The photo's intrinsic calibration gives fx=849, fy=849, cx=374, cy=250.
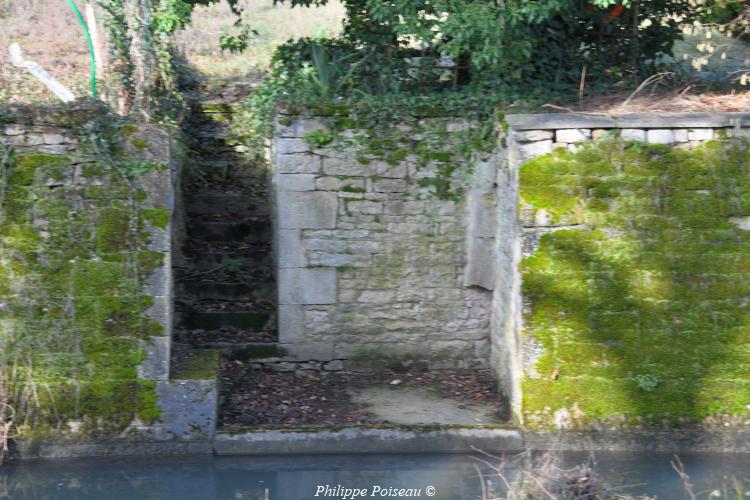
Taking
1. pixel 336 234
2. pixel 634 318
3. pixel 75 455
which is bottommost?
pixel 75 455

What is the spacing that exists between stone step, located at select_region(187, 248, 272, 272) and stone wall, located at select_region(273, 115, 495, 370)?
3.20ft

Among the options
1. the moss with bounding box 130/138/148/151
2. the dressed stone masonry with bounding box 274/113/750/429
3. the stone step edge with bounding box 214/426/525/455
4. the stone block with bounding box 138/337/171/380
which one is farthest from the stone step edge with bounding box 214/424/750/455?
the moss with bounding box 130/138/148/151

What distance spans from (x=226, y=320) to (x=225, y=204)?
1.64 m

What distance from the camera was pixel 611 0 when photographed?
263 inches

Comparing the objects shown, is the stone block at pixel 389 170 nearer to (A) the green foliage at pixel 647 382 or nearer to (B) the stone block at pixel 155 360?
(B) the stone block at pixel 155 360

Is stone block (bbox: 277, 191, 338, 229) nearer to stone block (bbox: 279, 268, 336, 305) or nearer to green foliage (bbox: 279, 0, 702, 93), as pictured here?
stone block (bbox: 279, 268, 336, 305)

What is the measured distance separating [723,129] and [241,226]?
4723 mm

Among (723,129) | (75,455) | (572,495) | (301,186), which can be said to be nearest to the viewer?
(572,495)

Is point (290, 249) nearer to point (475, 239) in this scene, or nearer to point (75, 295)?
point (475, 239)

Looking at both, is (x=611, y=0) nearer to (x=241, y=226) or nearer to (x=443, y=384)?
(x=443, y=384)

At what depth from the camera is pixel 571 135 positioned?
6547 mm

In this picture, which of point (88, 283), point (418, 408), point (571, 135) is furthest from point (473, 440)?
point (88, 283)

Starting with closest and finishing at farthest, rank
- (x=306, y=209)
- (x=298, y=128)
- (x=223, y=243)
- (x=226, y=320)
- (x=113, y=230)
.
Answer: (x=113, y=230) < (x=298, y=128) < (x=306, y=209) < (x=226, y=320) < (x=223, y=243)

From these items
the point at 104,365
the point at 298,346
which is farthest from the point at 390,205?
the point at 104,365
